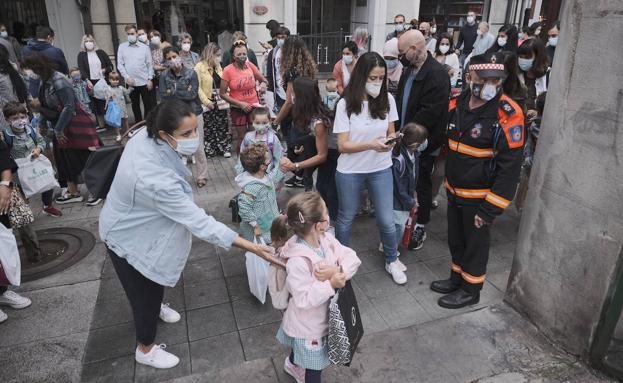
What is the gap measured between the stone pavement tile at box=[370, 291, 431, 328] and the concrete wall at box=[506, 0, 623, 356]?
0.87 metres

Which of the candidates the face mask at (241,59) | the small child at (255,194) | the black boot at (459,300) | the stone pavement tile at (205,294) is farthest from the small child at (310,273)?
the face mask at (241,59)

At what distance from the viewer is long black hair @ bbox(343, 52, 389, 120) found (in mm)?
3488

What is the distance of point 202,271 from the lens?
14.0ft

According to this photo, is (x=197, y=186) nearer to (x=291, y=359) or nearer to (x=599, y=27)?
(x=291, y=359)

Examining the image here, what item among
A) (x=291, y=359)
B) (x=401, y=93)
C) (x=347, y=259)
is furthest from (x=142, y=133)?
(x=401, y=93)

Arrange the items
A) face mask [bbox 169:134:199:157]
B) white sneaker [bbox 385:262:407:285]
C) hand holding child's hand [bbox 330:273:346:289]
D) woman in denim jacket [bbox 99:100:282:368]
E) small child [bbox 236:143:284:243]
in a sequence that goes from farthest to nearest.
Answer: white sneaker [bbox 385:262:407:285] → small child [bbox 236:143:284:243] → face mask [bbox 169:134:199:157] → woman in denim jacket [bbox 99:100:282:368] → hand holding child's hand [bbox 330:273:346:289]

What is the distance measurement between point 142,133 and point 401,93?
2.64 m

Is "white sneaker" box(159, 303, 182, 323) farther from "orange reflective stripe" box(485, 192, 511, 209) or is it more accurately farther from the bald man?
the bald man

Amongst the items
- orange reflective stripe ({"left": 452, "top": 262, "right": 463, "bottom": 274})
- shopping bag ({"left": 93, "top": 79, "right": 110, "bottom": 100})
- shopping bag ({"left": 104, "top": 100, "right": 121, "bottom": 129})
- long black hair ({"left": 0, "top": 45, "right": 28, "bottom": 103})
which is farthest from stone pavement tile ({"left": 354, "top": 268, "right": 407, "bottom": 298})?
shopping bag ({"left": 93, "top": 79, "right": 110, "bottom": 100})

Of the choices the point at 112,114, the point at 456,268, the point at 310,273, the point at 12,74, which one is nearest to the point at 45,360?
the point at 310,273

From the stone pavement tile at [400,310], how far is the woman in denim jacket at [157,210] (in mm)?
1504

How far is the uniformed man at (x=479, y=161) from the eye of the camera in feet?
10.3

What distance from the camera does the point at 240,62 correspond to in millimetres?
6539

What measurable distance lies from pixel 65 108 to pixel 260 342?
12.5 ft
